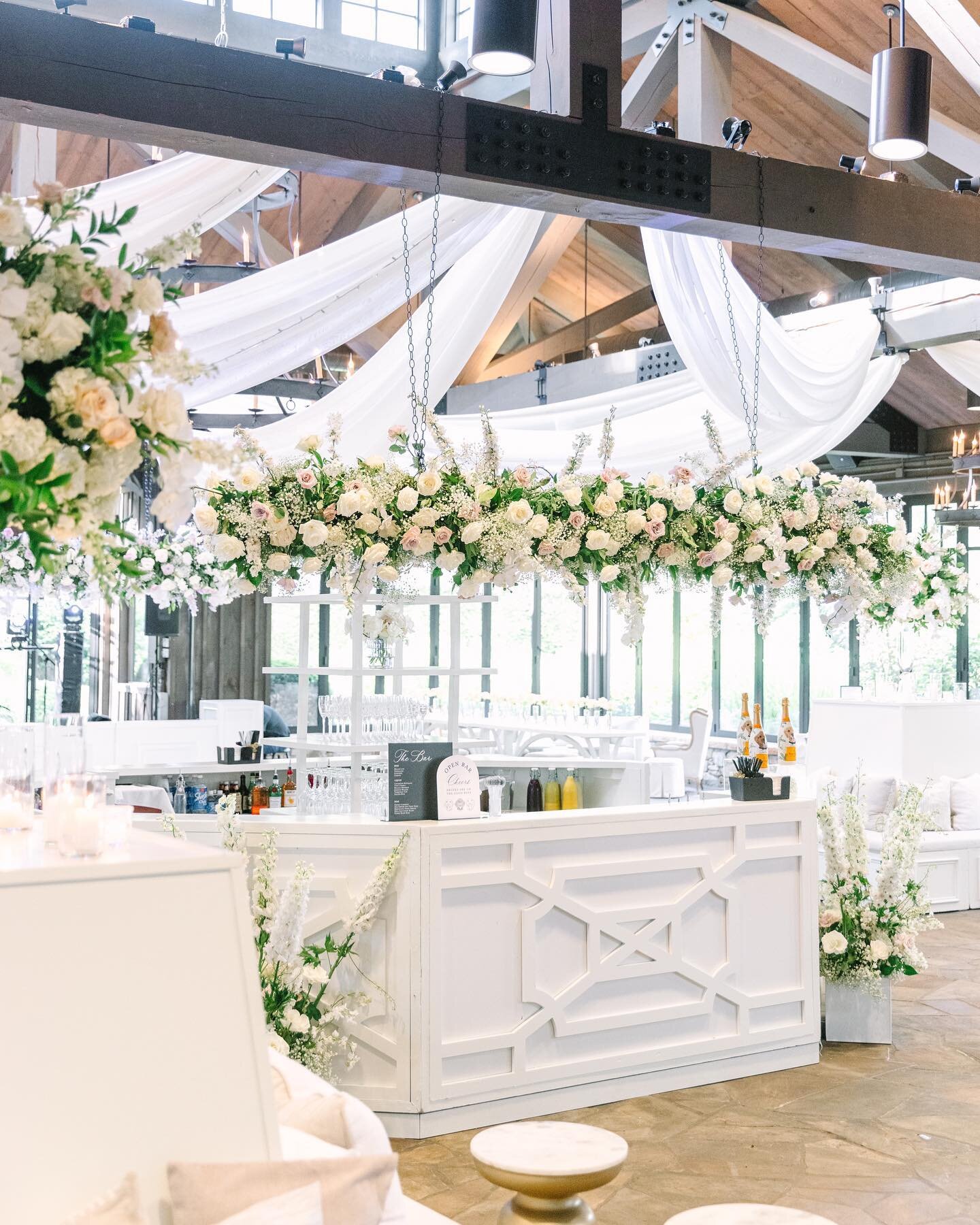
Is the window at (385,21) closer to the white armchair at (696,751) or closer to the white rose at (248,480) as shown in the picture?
the white rose at (248,480)

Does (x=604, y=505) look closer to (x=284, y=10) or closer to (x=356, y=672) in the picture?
(x=356, y=672)

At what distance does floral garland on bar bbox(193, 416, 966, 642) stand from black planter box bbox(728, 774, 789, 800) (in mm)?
652

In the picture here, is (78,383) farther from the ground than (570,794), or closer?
farther from the ground

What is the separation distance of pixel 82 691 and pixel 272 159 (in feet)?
33.7

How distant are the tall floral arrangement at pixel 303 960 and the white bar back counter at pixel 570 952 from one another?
8cm

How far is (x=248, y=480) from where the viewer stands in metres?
4.81

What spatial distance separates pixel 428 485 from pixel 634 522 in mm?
867

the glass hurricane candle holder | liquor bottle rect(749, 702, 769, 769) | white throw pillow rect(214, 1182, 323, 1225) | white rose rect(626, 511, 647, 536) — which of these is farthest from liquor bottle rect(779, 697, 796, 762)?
white throw pillow rect(214, 1182, 323, 1225)

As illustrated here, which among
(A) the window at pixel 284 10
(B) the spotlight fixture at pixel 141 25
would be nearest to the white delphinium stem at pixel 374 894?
(B) the spotlight fixture at pixel 141 25

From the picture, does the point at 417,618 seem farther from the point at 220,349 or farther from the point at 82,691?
the point at 220,349

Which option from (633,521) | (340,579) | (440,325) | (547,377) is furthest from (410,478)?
(547,377)

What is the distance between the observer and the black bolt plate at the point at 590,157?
4.46 metres

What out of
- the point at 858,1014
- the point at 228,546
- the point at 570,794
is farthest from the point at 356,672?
the point at 858,1014

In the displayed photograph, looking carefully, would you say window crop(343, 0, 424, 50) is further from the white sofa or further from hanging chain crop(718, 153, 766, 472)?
the white sofa
